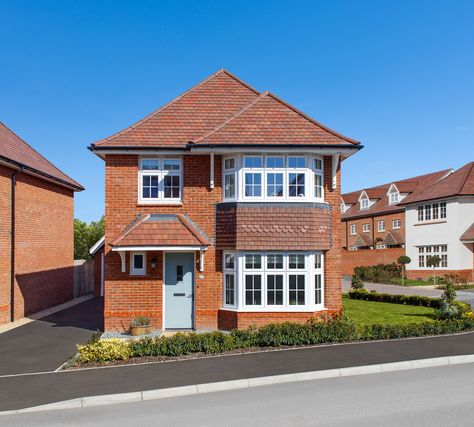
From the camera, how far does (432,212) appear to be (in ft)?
117

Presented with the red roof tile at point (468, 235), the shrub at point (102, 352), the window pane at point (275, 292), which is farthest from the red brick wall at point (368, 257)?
the shrub at point (102, 352)

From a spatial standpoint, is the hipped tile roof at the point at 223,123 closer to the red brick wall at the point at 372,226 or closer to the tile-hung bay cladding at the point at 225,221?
the tile-hung bay cladding at the point at 225,221

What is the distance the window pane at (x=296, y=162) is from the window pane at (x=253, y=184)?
943mm

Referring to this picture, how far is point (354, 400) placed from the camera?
7512 millimetres

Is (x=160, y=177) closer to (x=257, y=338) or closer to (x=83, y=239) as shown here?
(x=257, y=338)

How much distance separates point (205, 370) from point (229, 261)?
4.80 meters

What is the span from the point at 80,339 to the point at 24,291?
226 inches

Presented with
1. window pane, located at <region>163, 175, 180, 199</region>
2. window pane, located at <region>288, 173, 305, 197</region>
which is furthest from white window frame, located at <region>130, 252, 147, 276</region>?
window pane, located at <region>288, 173, 305, 197</region>

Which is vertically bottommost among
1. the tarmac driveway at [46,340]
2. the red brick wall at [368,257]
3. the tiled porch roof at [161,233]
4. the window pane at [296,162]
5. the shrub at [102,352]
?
the tarmac driveway at [46,340]

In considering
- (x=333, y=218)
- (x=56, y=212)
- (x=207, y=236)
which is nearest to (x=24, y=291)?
(x=56, y=212)

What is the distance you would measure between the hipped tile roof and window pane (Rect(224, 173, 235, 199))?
3.68 feet

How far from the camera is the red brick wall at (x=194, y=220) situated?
13.8 m

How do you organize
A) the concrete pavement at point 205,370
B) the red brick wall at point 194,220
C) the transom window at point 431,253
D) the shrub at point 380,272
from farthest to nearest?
the shrub at point 380,272, the transom window at point 431,253, the red brick wall at point 194,220, the concrete pavement at point 205,370

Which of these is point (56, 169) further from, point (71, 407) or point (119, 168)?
point (71, 407)
